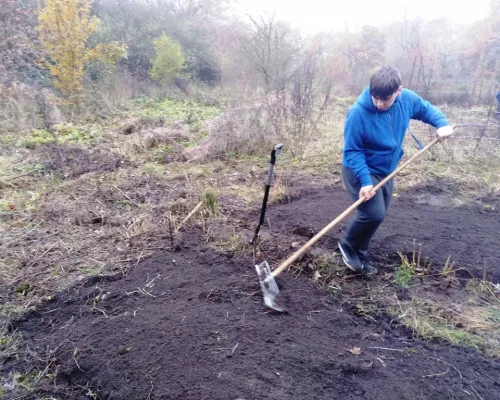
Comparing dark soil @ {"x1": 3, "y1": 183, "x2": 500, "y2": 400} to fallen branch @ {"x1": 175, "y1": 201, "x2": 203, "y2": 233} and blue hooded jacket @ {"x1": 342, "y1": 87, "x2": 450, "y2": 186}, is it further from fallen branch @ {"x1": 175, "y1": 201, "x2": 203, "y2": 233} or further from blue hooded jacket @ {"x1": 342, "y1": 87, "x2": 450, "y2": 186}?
blue hooded jacket @ {"x1": 342, "y1": 87, "x2": 450, "y2": 186}

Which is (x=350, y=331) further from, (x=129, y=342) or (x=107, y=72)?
(x=107, y=72)

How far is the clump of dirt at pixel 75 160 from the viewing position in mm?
5953

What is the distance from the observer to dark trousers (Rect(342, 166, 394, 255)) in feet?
9.93

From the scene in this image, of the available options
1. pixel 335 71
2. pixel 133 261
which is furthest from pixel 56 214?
pixel 335 71

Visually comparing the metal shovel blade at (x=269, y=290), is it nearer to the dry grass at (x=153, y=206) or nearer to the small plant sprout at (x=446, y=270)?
the dry grass at (x=153, y=206)

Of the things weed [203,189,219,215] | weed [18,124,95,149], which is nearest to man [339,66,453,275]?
weed [203,189,219,215]

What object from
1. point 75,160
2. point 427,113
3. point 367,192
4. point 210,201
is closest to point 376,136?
point 367,192

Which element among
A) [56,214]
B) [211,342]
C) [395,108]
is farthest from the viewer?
[56,214]

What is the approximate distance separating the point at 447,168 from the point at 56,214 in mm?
5889

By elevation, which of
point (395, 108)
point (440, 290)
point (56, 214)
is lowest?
point (440, 290)

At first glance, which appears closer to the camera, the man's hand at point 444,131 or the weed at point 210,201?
the man's hand at point 444,131

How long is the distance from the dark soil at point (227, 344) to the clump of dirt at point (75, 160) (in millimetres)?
3223

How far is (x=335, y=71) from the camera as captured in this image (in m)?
19.6

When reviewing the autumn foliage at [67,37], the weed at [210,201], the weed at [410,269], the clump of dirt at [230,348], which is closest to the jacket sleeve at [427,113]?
the weed at [410,269]
